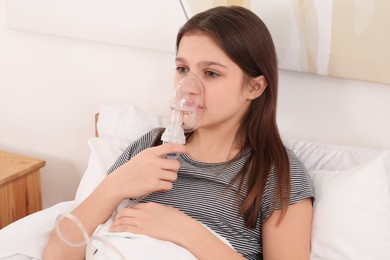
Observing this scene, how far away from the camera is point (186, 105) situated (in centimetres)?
120

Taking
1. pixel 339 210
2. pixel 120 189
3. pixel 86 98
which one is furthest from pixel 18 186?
pixel 339 210

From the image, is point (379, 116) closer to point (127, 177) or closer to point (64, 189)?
point (127, 177)

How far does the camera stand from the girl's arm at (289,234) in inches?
44.8

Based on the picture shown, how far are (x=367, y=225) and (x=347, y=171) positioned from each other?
14 centimetres

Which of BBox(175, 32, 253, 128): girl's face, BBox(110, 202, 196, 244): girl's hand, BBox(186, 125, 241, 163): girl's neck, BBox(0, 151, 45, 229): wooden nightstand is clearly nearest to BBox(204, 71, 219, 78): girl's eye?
BBox(175, 32, 253, 128): girl's face

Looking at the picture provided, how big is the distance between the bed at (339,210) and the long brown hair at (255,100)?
12 cm

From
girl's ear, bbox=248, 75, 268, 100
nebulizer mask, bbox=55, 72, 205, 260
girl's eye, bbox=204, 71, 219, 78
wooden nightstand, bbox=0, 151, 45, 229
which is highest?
girl's eye, bbox=204, 71, 219, 78

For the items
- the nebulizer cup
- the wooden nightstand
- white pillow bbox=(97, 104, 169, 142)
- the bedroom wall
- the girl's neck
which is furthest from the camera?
the wooden nightstand

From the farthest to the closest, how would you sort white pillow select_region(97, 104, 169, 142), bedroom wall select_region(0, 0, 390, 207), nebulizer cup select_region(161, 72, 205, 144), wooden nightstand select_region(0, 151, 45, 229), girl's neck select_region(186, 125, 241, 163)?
wooden nightstand select_region(0, 151, 45, 229) → white pillow select_region(97, 104, 169, 142) → bedroom wall select_region(0, 0, 390, 207) → girl's neck select_region(186, 125, 241, 163) → nebulizer cup select_region(161, 72, 205, 144)

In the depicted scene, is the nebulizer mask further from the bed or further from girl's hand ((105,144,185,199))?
the bed

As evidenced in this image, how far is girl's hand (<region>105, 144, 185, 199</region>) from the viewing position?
3.79 feet

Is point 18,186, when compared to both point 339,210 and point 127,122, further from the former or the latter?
point 339,210

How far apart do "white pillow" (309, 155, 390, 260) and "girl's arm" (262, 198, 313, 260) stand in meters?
0.05

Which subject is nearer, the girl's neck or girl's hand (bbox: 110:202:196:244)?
girl's hand (bbox: 110:202:196:244)
